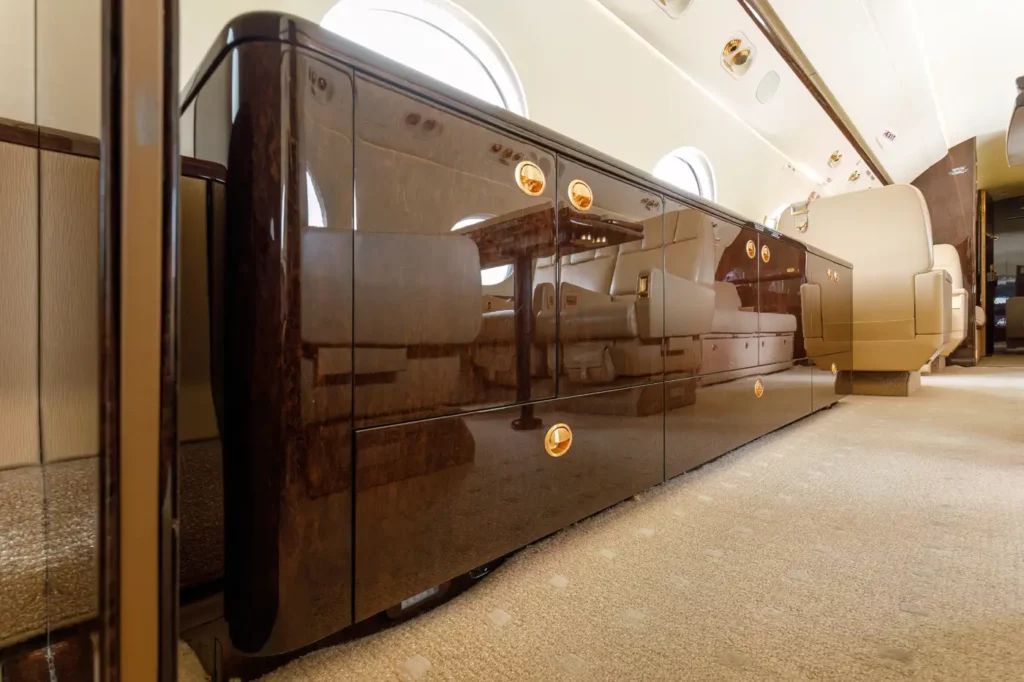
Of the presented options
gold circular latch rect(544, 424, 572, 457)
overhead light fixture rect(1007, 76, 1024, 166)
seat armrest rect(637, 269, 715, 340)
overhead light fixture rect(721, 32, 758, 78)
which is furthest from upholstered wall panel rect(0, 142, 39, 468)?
overhead light fixture rect(1007, 76, 1024, 166)

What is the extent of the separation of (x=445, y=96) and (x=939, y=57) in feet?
17.7

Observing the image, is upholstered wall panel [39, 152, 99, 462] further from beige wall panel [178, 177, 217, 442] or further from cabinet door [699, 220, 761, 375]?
cabinet door [699, 220, 761, 375]

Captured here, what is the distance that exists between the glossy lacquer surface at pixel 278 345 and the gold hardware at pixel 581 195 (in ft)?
1.47

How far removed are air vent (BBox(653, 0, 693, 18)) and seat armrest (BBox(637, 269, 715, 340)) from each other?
5.45 ft

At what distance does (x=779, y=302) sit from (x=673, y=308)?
833 millimetres

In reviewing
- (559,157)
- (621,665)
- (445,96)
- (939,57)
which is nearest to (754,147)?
(939,57)

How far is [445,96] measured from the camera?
25.5 inches

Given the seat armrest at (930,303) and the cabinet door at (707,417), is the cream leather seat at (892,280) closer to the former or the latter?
the seat armrest at (930,303)

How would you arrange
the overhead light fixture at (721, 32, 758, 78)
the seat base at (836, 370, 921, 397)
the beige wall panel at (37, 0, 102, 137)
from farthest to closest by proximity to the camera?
the seat base at (836, 370, 921, 397) < the overhead light fixture at (721, 32, 758, 78) < the beige wall panel at (37, 0, 102, 137)

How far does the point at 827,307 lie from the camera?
7.27 feet

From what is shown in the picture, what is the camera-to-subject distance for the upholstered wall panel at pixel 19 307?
18.7 inches

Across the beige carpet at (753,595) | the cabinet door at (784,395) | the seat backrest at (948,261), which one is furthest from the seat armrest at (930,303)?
the seat backrest at (948,261)

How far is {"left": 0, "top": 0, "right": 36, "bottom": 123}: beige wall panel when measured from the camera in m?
0.44

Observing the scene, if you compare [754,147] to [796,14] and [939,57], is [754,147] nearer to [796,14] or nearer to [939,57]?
[796,14]
